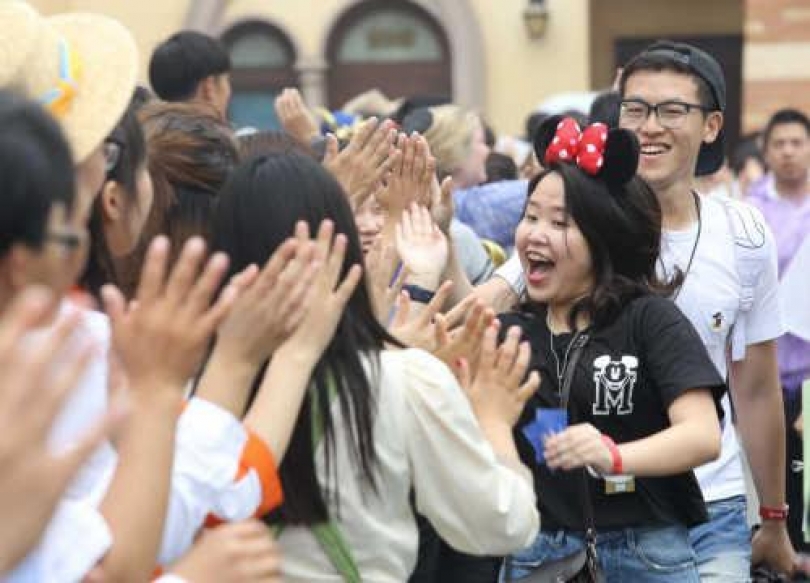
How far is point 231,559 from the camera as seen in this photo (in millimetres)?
2436

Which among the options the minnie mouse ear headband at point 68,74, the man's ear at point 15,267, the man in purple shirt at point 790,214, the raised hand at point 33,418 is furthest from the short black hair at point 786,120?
the raised hand at point 33,418

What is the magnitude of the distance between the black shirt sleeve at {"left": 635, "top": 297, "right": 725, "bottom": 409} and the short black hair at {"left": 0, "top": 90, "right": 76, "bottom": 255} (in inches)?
80.8

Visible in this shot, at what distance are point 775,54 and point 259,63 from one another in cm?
586

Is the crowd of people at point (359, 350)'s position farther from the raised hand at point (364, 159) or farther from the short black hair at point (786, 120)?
the short black hair at point (786, 120)

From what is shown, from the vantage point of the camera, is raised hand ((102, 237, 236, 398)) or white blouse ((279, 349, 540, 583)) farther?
white blouse ((279, 349, 540, 583))

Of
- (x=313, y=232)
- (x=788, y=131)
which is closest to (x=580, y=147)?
(x=313, y=232)

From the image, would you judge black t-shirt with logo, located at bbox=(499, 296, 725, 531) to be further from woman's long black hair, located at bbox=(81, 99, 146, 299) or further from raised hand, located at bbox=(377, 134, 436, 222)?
woman's long black hair, located at bbox=(81, 99, 146, 299)

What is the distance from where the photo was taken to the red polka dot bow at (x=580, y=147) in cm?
427

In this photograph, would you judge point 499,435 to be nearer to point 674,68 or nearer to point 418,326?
point 418,326

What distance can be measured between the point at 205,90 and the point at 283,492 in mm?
3741

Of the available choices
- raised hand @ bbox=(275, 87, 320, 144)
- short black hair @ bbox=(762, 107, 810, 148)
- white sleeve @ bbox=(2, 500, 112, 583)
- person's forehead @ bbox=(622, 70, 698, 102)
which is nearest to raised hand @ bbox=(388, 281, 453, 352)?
white sleeve @ bbox=(2, 500, 112, 583)

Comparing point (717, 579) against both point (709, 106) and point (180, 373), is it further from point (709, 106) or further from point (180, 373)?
point (180, 373)

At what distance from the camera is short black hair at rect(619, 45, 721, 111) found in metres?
4.92

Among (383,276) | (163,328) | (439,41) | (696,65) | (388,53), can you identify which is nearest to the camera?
(163,328)
